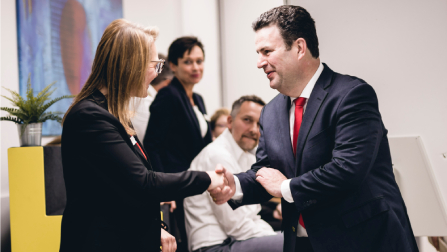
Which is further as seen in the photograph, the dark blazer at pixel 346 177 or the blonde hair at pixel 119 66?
the blonde hair at pixel 119 66

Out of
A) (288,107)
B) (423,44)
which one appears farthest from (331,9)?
(288,107)

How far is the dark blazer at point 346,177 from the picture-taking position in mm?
1316

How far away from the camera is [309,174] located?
1.39 metres

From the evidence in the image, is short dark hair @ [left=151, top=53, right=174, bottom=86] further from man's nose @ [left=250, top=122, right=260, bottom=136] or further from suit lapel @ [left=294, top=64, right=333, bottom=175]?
suit lapel @ [left=294, top=64, right=333, bottom=175]

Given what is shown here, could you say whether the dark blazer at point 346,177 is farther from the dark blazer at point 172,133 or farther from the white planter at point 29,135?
the white planter at point 29,135

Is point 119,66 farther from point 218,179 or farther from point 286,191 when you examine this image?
point 286,191

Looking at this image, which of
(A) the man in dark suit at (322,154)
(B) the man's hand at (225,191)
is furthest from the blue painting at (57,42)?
(A) the man in dark suit at (322,154)

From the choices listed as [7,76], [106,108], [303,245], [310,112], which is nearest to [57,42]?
[7,76]

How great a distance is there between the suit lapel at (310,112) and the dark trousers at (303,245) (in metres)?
0.30

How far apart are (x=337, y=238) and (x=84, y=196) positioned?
0.96m

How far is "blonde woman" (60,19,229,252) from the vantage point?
1275 mm

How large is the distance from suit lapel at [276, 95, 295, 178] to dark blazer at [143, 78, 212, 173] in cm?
129

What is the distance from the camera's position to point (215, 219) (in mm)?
2330

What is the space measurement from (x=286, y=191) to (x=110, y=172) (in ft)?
2.32
